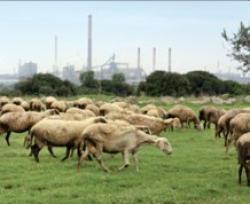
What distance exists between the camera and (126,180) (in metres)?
13.4

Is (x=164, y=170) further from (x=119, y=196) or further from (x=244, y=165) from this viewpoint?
(x=119, y=196)

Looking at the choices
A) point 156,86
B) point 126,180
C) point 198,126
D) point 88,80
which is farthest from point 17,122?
point 88,80

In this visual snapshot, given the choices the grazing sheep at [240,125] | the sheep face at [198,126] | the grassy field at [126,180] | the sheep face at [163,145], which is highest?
the grazing sheep at [240,125]

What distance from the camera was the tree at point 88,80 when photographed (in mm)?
75056

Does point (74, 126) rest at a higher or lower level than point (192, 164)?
higher

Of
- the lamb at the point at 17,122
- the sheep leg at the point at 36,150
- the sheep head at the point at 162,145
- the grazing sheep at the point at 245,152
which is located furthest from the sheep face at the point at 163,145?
the lamb at the point at 17,122

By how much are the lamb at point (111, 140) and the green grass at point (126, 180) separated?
1.47ft

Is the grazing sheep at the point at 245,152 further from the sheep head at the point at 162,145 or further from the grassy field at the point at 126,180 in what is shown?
the sheep head at the point at 162,145

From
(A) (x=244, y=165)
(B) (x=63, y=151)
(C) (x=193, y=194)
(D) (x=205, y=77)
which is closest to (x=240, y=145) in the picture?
(A) (x=244, y=165)

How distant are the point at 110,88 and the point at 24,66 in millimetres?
101482

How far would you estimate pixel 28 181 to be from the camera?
43.5ft

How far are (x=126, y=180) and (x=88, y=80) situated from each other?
206ft

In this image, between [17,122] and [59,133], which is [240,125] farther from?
[17,122]

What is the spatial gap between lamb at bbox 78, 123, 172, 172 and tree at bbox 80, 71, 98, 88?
5950 cm
